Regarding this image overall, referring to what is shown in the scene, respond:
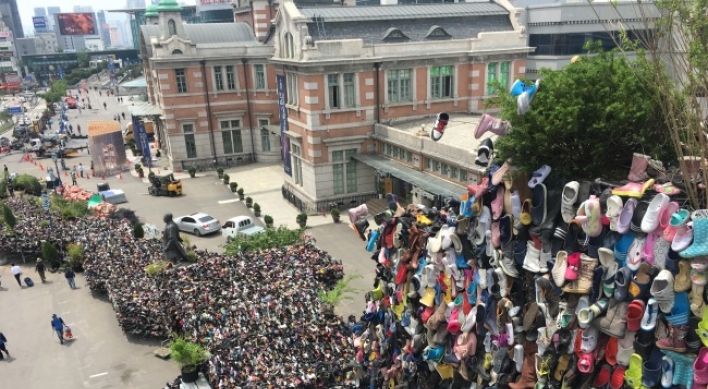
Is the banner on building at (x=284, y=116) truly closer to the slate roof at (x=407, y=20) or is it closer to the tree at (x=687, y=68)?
the slate roof at (x=407, y=20)

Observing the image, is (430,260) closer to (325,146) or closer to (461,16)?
(325,146)

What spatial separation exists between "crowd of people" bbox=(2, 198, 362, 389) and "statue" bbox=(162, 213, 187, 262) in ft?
1.88

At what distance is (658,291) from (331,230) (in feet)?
83.3

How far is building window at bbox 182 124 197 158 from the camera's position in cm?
5003

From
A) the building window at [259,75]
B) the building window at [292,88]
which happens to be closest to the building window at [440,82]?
the building window at [292,88]

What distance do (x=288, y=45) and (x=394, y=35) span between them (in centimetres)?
720

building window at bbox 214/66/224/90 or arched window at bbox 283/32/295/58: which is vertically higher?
arched window at bbox 283/32/295/58

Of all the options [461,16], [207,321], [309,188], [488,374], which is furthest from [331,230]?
[488,374]

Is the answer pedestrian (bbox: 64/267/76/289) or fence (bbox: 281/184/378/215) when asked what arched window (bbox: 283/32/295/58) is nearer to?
fence (bbox: 281/184/378/215)

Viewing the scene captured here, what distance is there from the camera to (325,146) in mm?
35344

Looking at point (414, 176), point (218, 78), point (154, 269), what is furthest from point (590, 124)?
point (218, 78)

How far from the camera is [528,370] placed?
1192 centimetres

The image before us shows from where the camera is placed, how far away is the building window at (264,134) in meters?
51.6

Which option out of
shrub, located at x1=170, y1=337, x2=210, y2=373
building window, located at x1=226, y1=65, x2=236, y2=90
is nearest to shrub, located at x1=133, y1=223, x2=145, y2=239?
shrub, located at x1=170, y1=337, x2=210, y2=373
